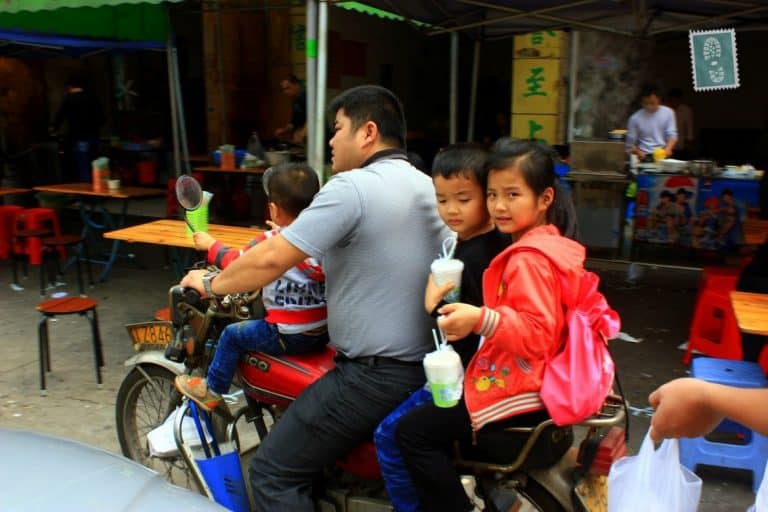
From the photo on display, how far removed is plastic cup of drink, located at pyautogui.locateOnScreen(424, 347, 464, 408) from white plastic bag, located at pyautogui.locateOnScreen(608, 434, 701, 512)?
1.64 feet

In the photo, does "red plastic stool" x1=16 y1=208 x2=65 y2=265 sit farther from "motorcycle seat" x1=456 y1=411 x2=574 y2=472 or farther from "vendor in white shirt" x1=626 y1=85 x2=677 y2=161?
"vendor in white shirt" x1=626 y1=85 x2=677 y2=161

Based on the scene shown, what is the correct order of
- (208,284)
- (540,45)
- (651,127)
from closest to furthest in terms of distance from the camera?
(208,284), (651,127), (540,45)

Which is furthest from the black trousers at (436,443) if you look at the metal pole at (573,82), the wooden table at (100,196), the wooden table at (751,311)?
the metal pole at (573,82)

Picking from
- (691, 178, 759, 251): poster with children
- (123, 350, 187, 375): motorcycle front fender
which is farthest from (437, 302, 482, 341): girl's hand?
(691, 178, 759, 251): poster with children

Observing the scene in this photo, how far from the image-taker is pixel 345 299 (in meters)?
2.28

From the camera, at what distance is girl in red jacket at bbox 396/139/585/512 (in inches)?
74.1

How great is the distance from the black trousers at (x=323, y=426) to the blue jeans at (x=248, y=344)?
9.6 inches

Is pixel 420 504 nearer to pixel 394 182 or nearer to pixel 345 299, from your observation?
pixel 345 299

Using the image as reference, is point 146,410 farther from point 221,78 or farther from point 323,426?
point 221,78

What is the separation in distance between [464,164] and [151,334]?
178cm

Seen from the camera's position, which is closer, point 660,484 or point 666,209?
point 660,484

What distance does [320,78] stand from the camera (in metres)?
5.17

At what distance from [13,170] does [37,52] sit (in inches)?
79.5

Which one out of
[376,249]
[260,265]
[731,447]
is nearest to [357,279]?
[376,249]
